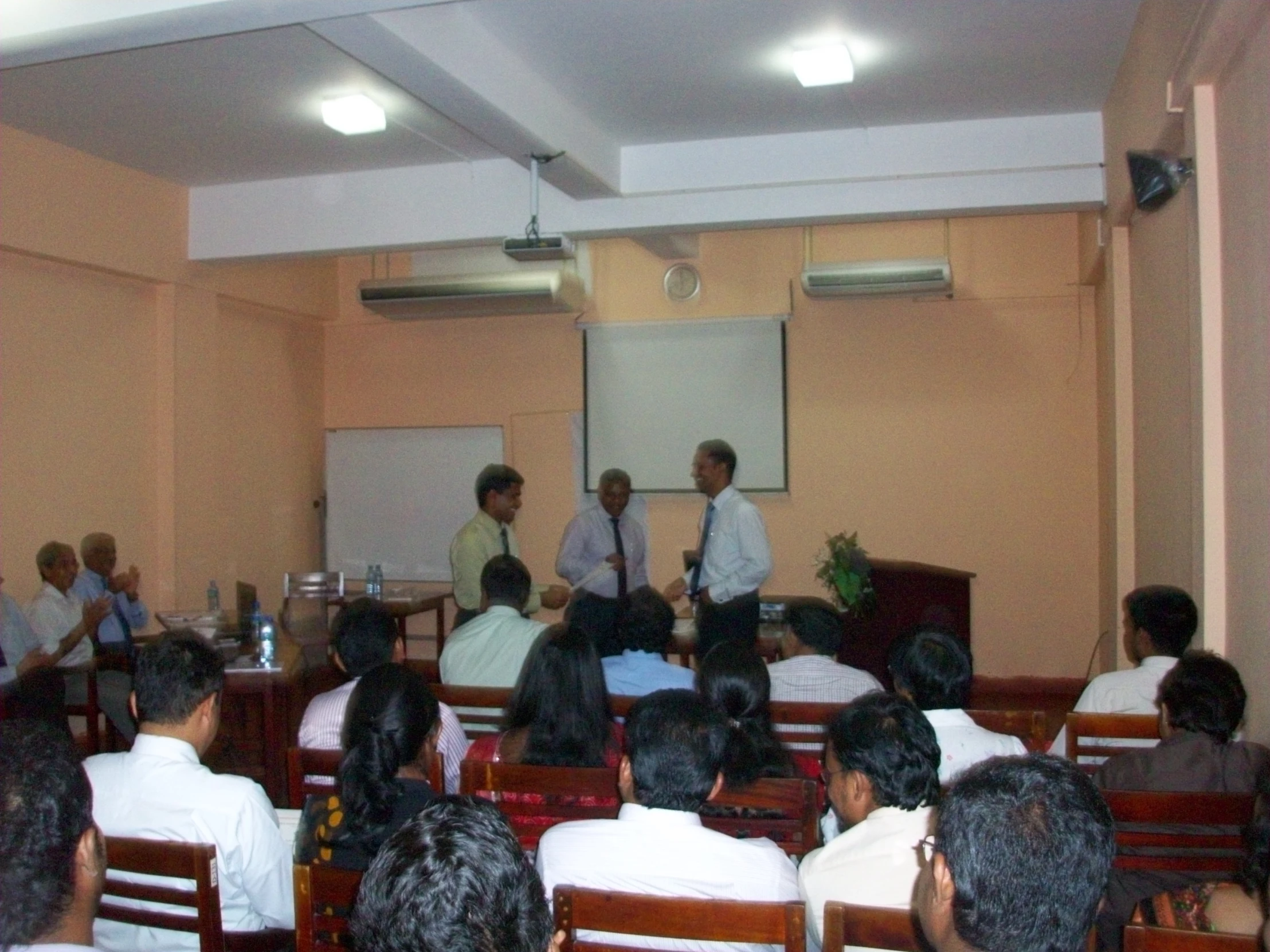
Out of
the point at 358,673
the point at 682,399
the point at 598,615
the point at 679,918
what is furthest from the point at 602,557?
the point at 679,918

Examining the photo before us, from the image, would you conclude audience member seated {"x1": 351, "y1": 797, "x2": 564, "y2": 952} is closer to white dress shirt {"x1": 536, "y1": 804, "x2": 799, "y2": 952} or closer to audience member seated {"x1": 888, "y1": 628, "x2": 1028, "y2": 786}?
white dress shirt {"x1": 536, "y1": 804, "x2": 799, "y2": 952}

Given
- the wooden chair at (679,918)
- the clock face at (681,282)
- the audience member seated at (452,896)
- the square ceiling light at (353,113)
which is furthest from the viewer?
the clock face at (681,282)

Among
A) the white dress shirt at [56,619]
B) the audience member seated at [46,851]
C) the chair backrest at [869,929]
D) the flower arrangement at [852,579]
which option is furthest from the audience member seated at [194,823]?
the flower arrangement at [852,579]

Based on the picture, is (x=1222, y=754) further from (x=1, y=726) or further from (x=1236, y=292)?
(x=1, y=726)

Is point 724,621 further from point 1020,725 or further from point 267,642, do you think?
Answer: point 1020,725

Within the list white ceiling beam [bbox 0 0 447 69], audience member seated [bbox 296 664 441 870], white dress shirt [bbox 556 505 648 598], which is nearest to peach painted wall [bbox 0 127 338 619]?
white ceiling beam [bbox 0 0 447 69]

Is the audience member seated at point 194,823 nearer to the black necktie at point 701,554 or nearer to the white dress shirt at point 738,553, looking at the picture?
the white dress shirt at point 738,553

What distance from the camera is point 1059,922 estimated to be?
1198 mm

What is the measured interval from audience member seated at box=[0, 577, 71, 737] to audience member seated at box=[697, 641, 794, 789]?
3092 millimetres

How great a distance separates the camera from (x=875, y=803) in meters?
2.12

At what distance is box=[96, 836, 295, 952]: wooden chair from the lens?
182 cm

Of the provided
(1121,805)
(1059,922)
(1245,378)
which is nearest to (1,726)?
(1059,922)

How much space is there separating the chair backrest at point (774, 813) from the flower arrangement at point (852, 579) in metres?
4.71

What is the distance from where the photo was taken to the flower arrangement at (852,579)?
→ 22.9ft
